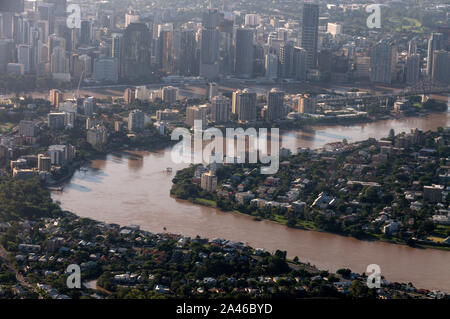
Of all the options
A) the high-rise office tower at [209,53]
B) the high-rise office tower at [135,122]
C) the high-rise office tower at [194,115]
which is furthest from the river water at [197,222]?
the high-rise office tower at [209,53]

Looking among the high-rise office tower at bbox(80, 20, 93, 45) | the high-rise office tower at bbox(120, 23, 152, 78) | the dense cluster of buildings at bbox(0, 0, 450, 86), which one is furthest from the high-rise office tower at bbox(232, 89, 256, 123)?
the high-rise office tower at bbox(80, 20, 93, 45)

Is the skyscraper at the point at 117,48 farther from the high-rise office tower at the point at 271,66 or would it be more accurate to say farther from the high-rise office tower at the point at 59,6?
the high-rise office tower at the point at 59,6

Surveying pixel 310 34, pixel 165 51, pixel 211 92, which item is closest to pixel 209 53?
pixel 165 51

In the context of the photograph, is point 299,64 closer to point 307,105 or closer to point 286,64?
point 286,64

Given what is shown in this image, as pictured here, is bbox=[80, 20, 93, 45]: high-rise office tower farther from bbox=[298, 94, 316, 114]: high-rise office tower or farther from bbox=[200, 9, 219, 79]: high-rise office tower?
bbox=[298, 94, 316, 114]: high-rise office tower
